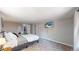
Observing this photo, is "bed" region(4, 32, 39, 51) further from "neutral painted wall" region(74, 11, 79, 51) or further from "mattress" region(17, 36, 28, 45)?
"neutral painted wall" region(74, 11, 79, 51)

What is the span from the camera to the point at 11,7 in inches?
42.9

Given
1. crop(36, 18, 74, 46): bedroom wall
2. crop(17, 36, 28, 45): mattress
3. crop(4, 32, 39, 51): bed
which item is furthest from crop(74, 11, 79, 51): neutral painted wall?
crop(17, 36, 28, 45): mattress

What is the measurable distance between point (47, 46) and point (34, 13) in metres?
0.47

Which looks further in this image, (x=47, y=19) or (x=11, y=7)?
(x=47, y=19)

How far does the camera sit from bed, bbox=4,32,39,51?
111cm

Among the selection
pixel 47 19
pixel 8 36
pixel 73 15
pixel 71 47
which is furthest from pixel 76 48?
pixel 8 36

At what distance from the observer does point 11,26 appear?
3.78 feet

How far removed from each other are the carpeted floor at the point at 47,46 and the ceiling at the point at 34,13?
1.02 feet

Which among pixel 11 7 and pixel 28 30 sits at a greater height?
pixel 11 7

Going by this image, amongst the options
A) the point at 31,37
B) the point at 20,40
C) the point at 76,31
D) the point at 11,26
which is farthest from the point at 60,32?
the point at 11,26

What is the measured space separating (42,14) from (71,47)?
561 millimetres

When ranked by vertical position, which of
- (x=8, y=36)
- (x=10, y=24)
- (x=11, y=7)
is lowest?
(x=8, y=36)

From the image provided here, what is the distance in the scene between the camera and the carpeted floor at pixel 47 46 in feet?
3.76
